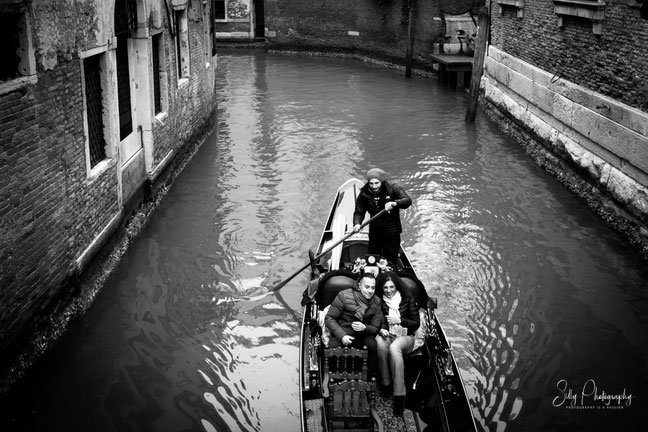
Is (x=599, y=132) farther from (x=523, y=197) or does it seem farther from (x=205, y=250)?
(x=205, y=250)

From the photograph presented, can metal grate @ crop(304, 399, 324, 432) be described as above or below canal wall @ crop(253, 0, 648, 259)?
below

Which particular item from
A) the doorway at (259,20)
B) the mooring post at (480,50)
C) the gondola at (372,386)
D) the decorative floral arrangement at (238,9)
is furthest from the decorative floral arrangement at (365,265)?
the doorway at (259,20)

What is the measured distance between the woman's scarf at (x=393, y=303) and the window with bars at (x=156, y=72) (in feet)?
17.2

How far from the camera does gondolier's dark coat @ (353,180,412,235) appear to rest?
623cm

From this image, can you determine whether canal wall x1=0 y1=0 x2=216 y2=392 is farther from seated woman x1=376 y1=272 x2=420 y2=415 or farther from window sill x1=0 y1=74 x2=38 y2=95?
seated woman x1=376 y1=272 x2=420 y2=415

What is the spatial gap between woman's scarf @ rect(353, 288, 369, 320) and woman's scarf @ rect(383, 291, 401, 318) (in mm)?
177

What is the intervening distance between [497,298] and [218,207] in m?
4.07

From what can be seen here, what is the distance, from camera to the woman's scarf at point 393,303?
15.8ft

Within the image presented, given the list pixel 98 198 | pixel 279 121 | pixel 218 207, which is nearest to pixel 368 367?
pixel 98 198

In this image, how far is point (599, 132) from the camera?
8.67 meters

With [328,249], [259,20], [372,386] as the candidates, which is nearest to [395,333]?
[372,386]

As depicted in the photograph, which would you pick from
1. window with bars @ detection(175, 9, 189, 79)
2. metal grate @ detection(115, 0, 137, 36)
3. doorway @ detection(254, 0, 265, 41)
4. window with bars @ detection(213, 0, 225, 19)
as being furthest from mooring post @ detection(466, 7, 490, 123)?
window with bars @ detection(213, 0, 225, 19)

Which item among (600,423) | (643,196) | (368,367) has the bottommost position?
(600,423)

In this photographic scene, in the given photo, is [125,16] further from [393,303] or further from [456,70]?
[456,70]
